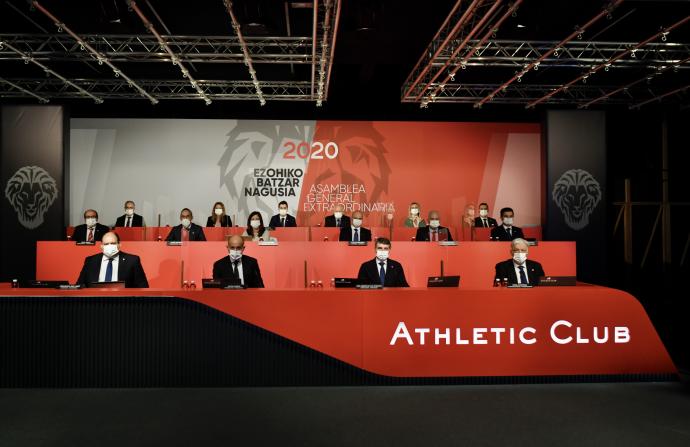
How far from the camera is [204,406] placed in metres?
4.18

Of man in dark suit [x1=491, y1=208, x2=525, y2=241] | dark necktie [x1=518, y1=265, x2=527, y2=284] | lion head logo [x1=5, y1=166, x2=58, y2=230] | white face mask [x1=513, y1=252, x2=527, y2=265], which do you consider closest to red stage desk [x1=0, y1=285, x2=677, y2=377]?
white face mask [x1=513, y1=252, x2=527, y2=265]

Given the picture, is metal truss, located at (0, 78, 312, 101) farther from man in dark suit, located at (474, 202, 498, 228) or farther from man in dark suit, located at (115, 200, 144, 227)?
man in dark suit, located at (474, 202, 498, 228)

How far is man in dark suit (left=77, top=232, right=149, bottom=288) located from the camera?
20.2 feet

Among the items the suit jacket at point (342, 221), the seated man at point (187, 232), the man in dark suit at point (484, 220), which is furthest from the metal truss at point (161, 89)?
the man in dark suit at point (484, 220)

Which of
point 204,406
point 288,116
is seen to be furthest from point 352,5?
point 204,406

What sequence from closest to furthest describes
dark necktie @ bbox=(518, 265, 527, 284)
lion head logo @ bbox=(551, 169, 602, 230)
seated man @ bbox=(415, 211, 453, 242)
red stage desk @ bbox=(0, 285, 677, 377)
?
red stage desk @ bbox=(0, 285, 677, 377) → dark necktie @ bbox=(518, 265, 527, 284) → seated man @ bbox=(415, 211, 453, 242) → lion head logo @ bbox=(551, 169, 602, 230)

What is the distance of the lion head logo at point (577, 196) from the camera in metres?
12.0

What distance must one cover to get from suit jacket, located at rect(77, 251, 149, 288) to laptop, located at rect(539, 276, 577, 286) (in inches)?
169

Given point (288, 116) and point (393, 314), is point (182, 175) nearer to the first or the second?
point (288, 116)

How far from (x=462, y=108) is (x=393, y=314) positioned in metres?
9.98

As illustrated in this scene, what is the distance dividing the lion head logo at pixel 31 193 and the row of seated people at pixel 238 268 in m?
6.33

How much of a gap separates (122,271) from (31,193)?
6.90 m

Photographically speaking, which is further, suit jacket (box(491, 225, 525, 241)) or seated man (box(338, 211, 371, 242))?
suit jacket (box(491, 225, 525, 241))

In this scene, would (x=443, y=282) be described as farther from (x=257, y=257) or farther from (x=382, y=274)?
(x=257, y=257)
